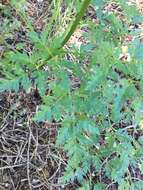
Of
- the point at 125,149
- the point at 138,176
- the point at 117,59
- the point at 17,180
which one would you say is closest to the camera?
the point at 117,59

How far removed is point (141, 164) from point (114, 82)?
45cm

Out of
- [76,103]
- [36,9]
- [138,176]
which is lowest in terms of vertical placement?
[138,176]

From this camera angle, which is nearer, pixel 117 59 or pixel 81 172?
pixel 117 59

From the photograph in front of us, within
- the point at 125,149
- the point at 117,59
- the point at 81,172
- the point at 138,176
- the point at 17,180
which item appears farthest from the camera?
the point at 138,176

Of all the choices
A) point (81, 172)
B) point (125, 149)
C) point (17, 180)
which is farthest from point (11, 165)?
point (125, 149)

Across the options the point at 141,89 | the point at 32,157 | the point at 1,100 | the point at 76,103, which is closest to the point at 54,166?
the point at 32,157

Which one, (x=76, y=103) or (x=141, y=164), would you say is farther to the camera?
(x=141, y=164)

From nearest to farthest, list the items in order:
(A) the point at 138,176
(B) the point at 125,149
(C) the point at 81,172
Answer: (B) the point at 125,149 → (C) the point at 81,172 → (A) the point at 138,176

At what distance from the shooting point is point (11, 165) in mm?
1803

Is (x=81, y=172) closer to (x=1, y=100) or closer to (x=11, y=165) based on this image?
(x=11, y=165)

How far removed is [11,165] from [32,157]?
9 centimetres

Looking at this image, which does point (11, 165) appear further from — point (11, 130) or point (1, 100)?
point (1, 100)

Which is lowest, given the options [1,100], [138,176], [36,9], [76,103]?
[138,176]

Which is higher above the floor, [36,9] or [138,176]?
[36,9]
